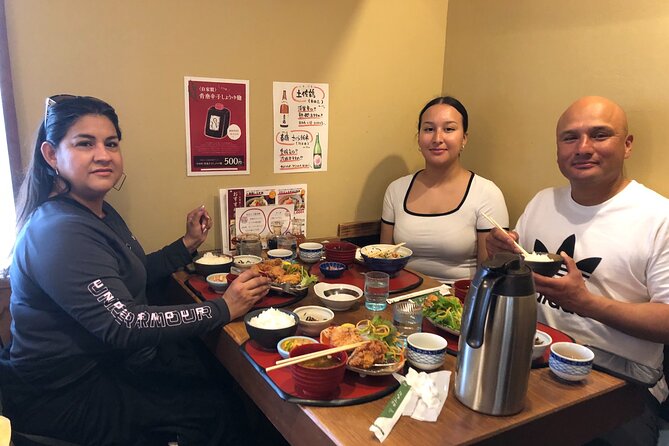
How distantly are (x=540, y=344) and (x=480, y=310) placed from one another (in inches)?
15.1

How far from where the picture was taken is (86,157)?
1410 millimetres

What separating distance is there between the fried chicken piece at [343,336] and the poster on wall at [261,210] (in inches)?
43.5

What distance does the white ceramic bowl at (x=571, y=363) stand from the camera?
112 centimetres

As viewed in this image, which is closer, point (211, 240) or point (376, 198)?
point (211, 240)

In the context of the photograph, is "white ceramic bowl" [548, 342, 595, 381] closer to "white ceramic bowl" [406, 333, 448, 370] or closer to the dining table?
the dining table

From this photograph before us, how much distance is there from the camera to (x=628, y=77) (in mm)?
1817

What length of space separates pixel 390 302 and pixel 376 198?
1.13 m

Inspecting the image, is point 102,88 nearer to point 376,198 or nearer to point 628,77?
point 376,198

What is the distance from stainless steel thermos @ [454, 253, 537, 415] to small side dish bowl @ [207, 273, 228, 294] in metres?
0.91

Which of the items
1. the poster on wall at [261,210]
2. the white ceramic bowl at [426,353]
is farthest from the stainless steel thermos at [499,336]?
the poster on wall at [261,210]

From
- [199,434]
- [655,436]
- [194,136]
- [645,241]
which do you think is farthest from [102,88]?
[655,436]

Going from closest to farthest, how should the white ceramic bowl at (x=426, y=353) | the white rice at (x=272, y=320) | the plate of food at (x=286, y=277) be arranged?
1. the white ceramic bowl at (x=426, y=353)
2. the white rice at (x=272, y=320)
3. the plate of food at (x=286, y=277)

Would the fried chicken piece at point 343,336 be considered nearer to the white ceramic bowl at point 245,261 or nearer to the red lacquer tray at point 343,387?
the red lacquer tray at point 343,387

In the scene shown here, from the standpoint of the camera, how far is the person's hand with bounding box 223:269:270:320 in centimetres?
142
